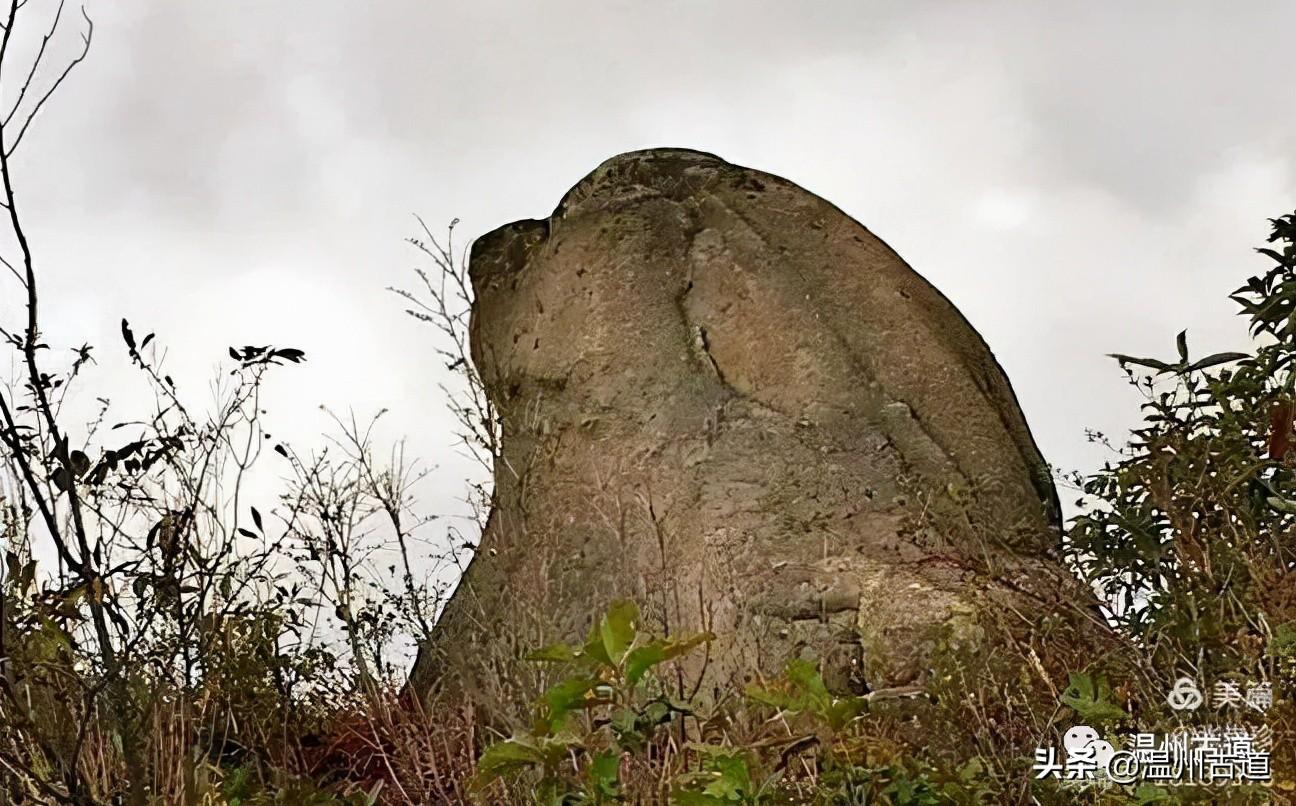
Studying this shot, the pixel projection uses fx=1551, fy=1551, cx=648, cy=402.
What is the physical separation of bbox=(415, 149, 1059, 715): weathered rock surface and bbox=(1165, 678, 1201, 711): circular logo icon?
1087 millimetres

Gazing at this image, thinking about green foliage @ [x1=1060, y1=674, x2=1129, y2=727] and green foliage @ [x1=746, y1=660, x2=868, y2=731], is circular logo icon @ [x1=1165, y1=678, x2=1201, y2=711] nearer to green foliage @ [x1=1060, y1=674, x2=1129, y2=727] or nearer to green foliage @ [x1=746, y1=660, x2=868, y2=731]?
green foliage @ [x1=1060, y1=674, x2=1129, y2=727]

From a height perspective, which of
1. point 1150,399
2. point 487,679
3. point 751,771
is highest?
point 1150,399

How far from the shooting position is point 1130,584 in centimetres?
433

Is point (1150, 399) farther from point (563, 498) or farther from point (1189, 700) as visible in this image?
point (563, 498)

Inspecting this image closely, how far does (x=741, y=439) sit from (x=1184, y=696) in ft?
7.59

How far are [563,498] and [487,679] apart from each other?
1.36 m

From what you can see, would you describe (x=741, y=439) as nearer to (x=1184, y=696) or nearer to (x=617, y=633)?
(x=1184, y=696)

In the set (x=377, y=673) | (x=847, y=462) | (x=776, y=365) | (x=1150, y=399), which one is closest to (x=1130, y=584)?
(x=1150, y=399)

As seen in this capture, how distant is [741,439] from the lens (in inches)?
222

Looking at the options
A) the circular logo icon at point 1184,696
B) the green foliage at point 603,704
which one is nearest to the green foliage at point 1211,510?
the circular logo icon at point 1184,696

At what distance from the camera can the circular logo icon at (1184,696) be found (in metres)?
3.54

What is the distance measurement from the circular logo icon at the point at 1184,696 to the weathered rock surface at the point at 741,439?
3.57 feet

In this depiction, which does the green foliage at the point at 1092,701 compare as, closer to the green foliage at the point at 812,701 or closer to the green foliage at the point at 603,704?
the green foliage at the point at 812,701

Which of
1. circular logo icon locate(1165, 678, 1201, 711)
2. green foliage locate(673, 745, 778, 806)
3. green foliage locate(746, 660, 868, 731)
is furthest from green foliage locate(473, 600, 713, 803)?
circular logo icon locate(1165, 678, 1201, 711)
